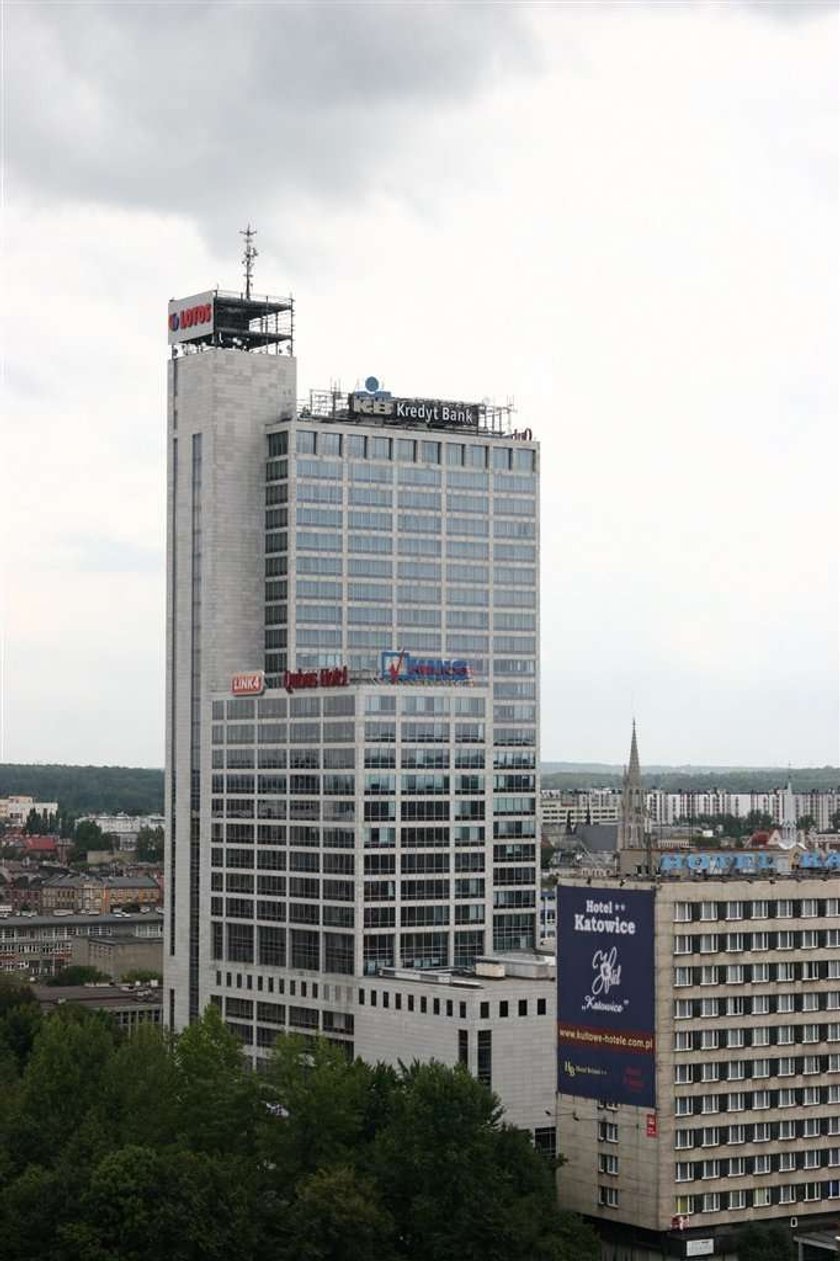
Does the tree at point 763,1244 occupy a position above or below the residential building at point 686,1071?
below

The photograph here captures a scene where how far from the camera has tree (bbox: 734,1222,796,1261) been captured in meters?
190

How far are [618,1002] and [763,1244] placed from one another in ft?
75.8

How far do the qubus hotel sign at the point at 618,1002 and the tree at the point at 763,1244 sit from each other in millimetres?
13686

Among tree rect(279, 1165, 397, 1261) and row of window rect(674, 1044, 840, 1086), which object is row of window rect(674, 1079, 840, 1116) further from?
tree rect(279, 1165, 397, 1261)

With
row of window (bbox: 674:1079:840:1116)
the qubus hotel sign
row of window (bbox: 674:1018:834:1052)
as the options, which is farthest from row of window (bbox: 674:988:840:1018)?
row of window (bbox: 674:1079:840:1116)

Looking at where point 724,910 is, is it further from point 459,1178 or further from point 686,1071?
point 459,1178

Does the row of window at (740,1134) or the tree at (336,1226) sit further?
the row of window at (740,1134)

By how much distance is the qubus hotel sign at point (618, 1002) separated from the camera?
193 metres

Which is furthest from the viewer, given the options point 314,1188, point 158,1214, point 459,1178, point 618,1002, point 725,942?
point 618,1002

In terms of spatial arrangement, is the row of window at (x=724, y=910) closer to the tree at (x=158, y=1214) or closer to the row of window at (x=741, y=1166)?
the row of window at (x=741, y=1166)

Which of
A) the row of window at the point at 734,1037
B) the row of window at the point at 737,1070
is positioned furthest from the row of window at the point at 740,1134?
the row of window at the point at 734,1037

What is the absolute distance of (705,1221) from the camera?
192 metres

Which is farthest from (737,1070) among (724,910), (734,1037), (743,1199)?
(724,910)

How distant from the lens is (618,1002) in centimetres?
19600
